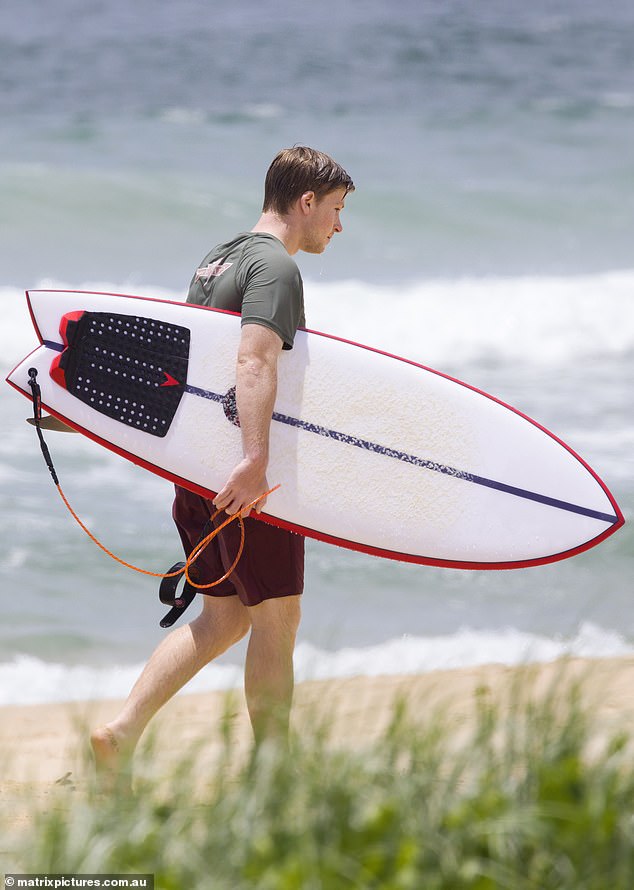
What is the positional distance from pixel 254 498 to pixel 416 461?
67 centimetres

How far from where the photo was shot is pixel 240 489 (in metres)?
2.81

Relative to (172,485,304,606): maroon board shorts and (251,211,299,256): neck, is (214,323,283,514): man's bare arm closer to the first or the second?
(172,485,304,606): maroon board shorts

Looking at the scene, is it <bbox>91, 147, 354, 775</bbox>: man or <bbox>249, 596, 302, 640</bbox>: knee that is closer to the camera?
<bbox>91, 147, 354, 775</bbox>: man

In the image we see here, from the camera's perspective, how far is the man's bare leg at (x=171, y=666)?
108 inches

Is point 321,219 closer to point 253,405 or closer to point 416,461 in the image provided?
point 253,405

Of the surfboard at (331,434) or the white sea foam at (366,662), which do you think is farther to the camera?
the white sea foam at (366,662)

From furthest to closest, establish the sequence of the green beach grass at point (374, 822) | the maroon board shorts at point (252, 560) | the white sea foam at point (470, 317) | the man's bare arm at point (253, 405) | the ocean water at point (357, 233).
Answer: the white sea foam at point (470, 317) → the ocean water at point (357, 233) → the maroon board shorts at point (252, 560) → the man's bare arm at point (253, 405) → the green beach grass at point (374, 822)

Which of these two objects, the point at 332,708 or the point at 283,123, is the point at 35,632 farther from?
the point at 283,123

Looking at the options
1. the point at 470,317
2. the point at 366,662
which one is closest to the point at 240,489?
the point at 366,662

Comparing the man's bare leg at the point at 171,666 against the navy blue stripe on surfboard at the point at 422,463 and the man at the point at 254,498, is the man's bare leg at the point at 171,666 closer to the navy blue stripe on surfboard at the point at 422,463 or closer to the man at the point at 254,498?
the man at the point at 254,498

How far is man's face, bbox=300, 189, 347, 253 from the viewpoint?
296 centimetres

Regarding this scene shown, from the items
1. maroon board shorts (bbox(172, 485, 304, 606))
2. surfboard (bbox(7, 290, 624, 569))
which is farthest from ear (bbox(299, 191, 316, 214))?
maroon board shorts (bbox(172, 485, 304, 606))

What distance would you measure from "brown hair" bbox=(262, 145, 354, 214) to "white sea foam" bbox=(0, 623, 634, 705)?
5.79 ft

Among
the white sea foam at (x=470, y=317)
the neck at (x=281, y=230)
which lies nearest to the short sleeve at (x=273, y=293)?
the neck at (x=281, y=230)
